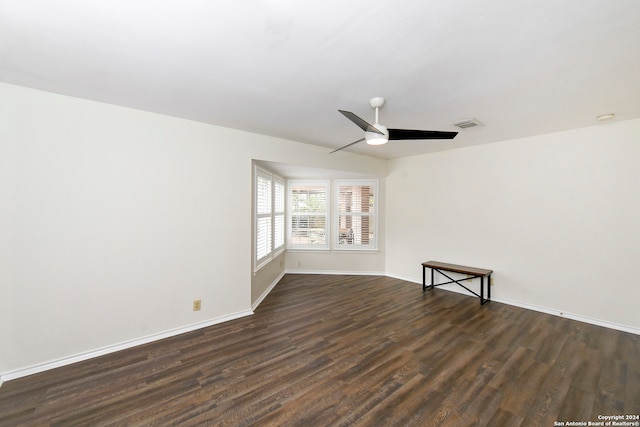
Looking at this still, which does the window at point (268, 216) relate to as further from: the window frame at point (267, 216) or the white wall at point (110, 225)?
the white wall at point (110, 225)

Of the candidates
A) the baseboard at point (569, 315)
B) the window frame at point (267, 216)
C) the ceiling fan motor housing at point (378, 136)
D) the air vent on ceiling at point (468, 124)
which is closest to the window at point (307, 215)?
the window frame at point (267, 216)

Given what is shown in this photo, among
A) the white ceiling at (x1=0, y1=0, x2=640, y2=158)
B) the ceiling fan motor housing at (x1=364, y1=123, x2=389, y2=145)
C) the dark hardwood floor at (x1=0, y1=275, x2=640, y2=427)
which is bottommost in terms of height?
the dark hardwood floor at (x1=0, y1=275, x2=640, y2=427)

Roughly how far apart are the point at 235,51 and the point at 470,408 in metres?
3.15

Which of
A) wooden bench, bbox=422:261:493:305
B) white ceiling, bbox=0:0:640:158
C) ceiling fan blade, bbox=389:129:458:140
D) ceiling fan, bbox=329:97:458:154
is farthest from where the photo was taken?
wooden bench, bbox=422:261:493:305

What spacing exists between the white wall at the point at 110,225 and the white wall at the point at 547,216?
362 cm

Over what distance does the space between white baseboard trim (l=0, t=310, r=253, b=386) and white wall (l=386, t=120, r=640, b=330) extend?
3925mm

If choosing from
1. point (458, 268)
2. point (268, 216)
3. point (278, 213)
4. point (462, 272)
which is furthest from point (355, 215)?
point (462, 272)

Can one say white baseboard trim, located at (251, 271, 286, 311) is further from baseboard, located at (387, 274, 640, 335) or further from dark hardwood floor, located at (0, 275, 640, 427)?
baseboard, located at (387, 274, 640, 335)

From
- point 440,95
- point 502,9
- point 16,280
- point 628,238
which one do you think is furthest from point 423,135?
point 16,280

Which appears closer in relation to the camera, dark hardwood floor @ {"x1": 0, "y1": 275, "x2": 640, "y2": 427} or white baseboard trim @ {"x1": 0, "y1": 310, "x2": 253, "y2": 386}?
dark hardwood floor @ {"x1": 0, "y1": 275, "x2": 640, "y2": 427}

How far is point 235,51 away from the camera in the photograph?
5.85ft

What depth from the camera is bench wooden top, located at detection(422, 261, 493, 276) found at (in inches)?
162

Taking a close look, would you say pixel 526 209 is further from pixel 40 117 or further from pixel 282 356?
pixel 40 117

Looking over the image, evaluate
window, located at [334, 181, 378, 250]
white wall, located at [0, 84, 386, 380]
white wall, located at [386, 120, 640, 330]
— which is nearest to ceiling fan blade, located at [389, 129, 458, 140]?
white wall, located at [0, 84, 386, 380]
